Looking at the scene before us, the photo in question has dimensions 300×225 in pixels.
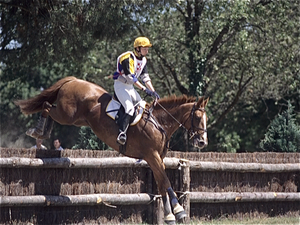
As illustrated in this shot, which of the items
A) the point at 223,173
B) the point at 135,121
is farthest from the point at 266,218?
the point at 135,121

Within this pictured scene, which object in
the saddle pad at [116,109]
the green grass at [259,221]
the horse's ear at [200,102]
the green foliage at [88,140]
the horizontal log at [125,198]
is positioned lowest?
the green grass at [259,221]

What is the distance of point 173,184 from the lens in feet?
39.3

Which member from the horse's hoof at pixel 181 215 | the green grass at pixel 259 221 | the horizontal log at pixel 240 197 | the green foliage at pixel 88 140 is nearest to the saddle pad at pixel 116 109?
the horse's hoof at pixel 181 215

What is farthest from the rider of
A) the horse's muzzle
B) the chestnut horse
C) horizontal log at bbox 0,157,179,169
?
the horse's muzzle

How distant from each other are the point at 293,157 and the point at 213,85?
14555mm

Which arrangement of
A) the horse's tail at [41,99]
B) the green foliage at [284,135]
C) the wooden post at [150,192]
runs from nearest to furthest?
the horse's tail at [41,99] → the wooden post at [150,192] → the green foliage at [284,135]

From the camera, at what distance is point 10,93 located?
109 feet

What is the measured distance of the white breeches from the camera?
10195 mm

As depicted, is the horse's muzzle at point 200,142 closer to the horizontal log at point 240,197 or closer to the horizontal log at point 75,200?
the horizontal log at point 75,200

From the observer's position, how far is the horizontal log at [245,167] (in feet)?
40.5

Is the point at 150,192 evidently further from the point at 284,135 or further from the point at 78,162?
the point at 284,135

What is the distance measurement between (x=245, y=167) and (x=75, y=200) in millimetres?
4605

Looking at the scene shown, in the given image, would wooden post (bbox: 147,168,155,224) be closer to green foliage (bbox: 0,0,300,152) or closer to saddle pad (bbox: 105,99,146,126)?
saddle pad (bbox: 105,99,146,126)

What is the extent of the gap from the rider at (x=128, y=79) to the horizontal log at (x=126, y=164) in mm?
1065
